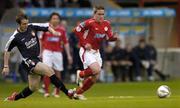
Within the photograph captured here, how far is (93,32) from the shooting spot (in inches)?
769

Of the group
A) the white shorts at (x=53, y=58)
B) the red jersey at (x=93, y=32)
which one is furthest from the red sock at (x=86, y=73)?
the white shorts at (x=53, y=58)

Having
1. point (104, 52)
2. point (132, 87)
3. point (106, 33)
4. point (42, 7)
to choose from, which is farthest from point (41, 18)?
point (106, 33)

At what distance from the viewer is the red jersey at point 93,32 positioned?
19.5 m

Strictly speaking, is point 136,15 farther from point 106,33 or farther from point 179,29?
point 106,33

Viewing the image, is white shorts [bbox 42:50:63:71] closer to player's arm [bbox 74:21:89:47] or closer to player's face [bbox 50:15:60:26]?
player's face [bbox 50:15:60:26]

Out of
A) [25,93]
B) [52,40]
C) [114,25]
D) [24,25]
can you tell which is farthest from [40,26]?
[114,25]

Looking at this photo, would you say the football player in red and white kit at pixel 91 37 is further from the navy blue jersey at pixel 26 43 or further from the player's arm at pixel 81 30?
the navy blue jersey at pixel 26 43

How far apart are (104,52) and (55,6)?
354cm

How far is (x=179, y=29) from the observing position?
1485 inches

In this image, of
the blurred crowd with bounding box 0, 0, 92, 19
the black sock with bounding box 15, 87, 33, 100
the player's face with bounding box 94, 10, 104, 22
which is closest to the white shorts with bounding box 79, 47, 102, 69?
the player's face with bounding box 94, 10, 104, 22

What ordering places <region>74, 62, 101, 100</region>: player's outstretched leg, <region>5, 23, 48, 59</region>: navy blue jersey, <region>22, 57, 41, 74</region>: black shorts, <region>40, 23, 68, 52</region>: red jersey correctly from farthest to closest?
<region>40, 23, 68, 52</region>: red jersey → <region>74, 62, 101, 100</region>: player's outstretched leg → <region>5, 23, 48, 59</region>: navy blue jersey → <region>22, 57, 41, 74</region>: black shorts

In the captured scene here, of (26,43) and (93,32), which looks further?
(93,32)

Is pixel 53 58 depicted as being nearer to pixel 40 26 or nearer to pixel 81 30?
pixel 81 30

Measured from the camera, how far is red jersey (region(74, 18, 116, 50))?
19.5m
